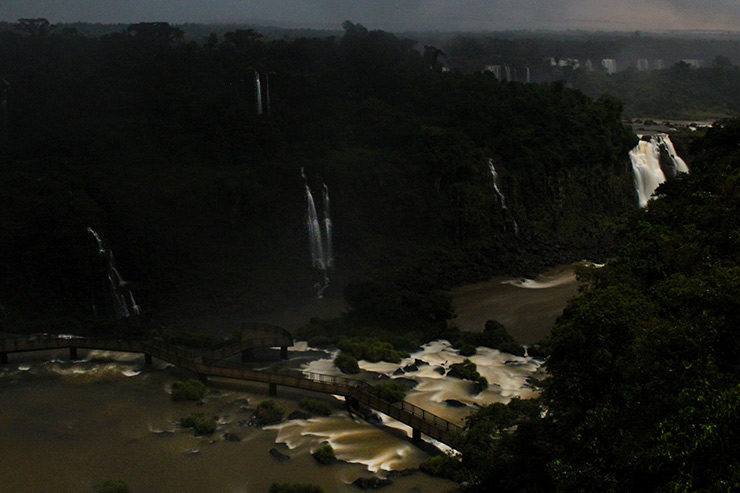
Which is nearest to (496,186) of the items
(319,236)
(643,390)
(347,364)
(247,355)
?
(319,236)

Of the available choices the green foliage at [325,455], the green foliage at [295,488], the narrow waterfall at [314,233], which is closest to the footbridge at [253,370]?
the green foliage at [325,455]

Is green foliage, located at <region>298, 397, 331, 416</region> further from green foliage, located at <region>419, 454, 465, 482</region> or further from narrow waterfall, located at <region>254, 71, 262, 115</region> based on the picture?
narrow waterfall, located at <region>254, 71, 262, 115</region>

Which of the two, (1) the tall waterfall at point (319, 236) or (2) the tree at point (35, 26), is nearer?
(1) the tall waterfall at point (319, 236)

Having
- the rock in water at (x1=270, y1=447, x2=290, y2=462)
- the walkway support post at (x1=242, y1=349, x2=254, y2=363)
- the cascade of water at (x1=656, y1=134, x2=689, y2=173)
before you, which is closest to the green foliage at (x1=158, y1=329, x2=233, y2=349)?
the walkway support post at (x1=242, y1=349, x2=254, y2=363)

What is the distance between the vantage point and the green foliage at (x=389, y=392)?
97.2 feet

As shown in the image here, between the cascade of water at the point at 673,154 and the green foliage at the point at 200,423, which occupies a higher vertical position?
the cascade of water at the point at 673,154

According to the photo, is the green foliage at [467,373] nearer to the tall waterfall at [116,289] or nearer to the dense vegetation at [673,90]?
the tall waterfall at [116,289]

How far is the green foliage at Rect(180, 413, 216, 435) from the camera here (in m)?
28.1

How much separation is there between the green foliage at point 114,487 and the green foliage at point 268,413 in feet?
18.5

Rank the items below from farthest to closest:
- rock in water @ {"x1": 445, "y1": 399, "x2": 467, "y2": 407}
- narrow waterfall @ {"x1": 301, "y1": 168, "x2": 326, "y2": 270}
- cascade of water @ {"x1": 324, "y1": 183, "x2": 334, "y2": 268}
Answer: cascade of water @ {"x1": 324, "y1": 183, "x2": 334, "y2": 268} < narrow waterfall @ {"x1": 301, "y1": 168, "x2": 326, "y2": 270} < rock in water @ {"x1": 445, "y1": 399, "x2": 467, "y2": 407}

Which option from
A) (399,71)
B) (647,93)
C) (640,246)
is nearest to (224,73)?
(399,71)

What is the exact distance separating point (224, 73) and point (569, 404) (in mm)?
46958

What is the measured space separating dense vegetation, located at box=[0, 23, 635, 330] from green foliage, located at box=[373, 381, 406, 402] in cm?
1041

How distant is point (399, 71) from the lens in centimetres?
7150
